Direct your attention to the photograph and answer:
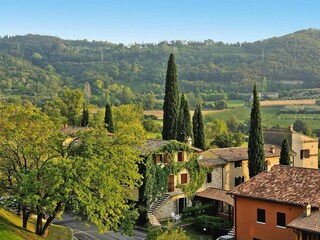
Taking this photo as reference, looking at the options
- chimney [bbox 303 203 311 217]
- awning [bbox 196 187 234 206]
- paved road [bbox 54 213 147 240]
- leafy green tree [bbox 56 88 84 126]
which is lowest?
paved road [bbox 54 213 147 240]

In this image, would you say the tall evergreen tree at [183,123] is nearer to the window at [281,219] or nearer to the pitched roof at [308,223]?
the window at [281,219]

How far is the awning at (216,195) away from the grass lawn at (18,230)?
14373 millimetres

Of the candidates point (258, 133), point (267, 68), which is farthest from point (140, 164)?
point (267, 68)

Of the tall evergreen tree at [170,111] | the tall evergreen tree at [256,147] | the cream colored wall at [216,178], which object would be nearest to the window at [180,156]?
the cream colored wall at [216,178]

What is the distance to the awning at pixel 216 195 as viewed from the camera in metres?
47.7

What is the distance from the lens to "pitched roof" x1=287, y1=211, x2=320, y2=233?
30.8 m

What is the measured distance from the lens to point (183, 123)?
61.7 m

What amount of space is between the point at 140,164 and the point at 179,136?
14055mm

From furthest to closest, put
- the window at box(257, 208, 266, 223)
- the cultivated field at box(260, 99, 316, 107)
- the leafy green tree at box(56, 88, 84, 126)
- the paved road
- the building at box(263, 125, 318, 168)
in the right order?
the cultivated field at box(260, 99, 316, 107) < the leafy green tree at box(56, 88, 84, 126) < the building at box(263, 125, 318, 168) < the paved road < the window at box(257, 208, 266, 223)

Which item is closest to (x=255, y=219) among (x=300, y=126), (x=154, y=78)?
(x=300, y=126)

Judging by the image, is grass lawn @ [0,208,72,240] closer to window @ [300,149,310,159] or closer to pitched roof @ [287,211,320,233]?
pitched roof @ [287,211,320,233]

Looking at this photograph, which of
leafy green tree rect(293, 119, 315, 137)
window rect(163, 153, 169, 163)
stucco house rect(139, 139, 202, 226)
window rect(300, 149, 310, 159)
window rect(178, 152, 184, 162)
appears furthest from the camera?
leafy green tree rect(293, 119, 315, 137)

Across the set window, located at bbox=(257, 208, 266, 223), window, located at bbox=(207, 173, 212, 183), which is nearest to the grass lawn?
window, located at bbox=(257, 208, 266, 223)

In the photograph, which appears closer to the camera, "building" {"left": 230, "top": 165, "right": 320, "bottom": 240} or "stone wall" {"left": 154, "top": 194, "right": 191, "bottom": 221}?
"building" {"left": 230, "top": 165, "right": 320, "bottom": 240}
